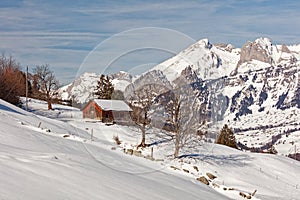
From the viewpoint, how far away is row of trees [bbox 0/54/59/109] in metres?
51.0

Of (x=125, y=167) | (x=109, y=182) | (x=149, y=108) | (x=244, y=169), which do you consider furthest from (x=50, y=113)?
(x=109, y=182)

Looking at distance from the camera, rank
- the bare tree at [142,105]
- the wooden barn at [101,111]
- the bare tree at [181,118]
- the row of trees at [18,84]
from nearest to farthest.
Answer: the bare tree at [142,105]
the bare tree at [181,118]
the wooden barn at [101,111]
the row of trees at [18,84]

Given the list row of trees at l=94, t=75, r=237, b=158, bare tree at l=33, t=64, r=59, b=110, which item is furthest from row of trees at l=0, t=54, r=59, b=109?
row of trees at l=94, t=75, r=237, b=158

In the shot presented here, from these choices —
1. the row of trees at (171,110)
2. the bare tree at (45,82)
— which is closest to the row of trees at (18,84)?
the bare tree at (45,82)

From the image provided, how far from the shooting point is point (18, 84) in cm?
5634

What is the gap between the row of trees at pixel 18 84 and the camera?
51.0 meters

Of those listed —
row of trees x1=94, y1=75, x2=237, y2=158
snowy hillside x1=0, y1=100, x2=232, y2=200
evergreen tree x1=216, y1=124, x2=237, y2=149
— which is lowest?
evergreen tree x1=216, y1=124, x2=237, y2=149

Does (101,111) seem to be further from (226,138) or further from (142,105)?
(142,105)

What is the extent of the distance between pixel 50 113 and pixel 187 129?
3485 centimetres

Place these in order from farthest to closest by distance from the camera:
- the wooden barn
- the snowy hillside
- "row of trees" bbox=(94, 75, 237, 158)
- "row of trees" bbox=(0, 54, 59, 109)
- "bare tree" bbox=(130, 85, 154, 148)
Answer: "row of trees" bbox=(0, 54, 59, 109)
the wooden barn
"row of trees" bbox=(94, 75, 237, 158)
"bare tree" bbox=(130, 85, 154, 148)
the snowy hillside

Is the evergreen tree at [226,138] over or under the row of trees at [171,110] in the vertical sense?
under

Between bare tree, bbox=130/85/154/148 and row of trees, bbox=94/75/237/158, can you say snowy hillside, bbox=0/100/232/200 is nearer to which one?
bare tree, bbox=130/85/154/148

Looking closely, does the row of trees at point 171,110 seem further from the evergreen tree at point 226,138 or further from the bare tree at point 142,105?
the evergreen tree at point 226,138

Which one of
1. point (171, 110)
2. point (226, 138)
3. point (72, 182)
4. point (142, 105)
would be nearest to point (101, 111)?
point (226, 138)
